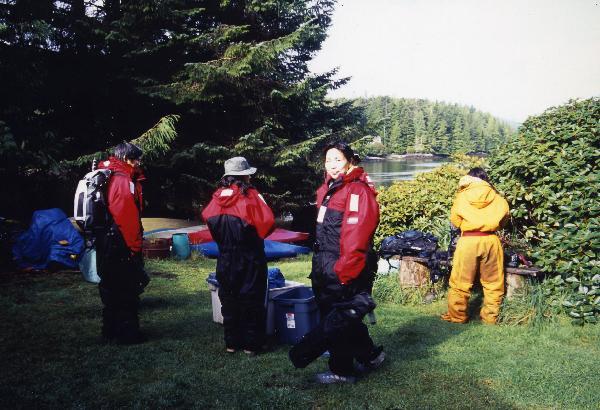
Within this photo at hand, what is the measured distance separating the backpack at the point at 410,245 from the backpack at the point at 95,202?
→ 3816 mm

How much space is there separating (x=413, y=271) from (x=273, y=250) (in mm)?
4856

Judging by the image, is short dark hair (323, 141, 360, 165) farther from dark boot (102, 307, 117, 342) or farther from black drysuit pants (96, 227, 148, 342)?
dark boot (102, 307, 117, 342)

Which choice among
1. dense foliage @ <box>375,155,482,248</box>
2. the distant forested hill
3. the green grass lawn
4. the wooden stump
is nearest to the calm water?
dense foliage @ <box>375,155,482,248</box>

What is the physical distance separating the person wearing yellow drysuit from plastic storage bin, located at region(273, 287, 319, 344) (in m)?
1.93

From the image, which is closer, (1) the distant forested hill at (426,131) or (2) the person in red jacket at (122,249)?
(2) the person in red jacket at (122,249)

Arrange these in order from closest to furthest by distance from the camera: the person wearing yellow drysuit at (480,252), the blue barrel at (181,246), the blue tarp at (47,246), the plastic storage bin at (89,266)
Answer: the person wearing yellow drysuit at (480,252) → the plastic storage bin at (89,266) → the blue tarp at (47,246) → the blue barrel at (181,246)

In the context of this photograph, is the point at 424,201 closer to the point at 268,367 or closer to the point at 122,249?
the point at 268,367

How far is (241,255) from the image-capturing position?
15.1ft

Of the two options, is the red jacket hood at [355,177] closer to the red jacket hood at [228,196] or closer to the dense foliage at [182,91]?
the red jacket hood at [228,196]

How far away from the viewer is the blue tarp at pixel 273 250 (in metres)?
10.6

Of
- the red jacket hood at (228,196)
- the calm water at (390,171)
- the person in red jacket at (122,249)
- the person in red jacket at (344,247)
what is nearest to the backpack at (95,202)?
the person in red jacket at (122,249)

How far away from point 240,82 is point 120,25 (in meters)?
3.18

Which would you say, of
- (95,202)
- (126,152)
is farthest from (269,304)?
(126,152)

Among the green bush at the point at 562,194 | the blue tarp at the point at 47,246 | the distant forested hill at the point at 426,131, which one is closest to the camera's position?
the green bush at the point at 562,194
